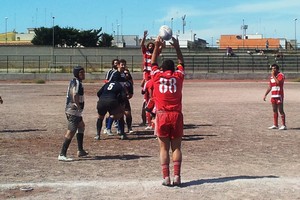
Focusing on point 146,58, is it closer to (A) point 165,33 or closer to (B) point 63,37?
(A) point 165,33

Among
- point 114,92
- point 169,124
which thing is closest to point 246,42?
point 114,92

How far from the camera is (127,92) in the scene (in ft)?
43.7

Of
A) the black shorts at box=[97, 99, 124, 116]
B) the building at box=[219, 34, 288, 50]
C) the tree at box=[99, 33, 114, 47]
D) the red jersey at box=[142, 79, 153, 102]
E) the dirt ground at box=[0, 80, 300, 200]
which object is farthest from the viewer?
the building at box=[219, 34, 288, 50]

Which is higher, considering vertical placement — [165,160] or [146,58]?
[146,58]

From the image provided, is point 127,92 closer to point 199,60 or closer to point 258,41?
point 199,60

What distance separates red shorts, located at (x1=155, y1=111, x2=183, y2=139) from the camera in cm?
807

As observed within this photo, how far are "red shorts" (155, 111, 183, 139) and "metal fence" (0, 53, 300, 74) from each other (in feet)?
174

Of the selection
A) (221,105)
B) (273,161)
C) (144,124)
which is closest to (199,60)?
(221,105)

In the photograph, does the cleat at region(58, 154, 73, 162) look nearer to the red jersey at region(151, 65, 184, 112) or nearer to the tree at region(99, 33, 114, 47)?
the red jersey at region(151, 65, 184, 112)

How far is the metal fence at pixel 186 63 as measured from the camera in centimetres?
6309

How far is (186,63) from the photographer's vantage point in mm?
65000

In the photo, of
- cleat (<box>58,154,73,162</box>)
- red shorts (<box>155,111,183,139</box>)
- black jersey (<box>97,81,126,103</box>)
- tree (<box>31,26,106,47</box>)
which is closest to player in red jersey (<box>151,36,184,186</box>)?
red shorts (<box>155,111,183,139</box>)

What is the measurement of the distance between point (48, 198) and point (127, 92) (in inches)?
243

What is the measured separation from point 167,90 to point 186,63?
57.2 metres
